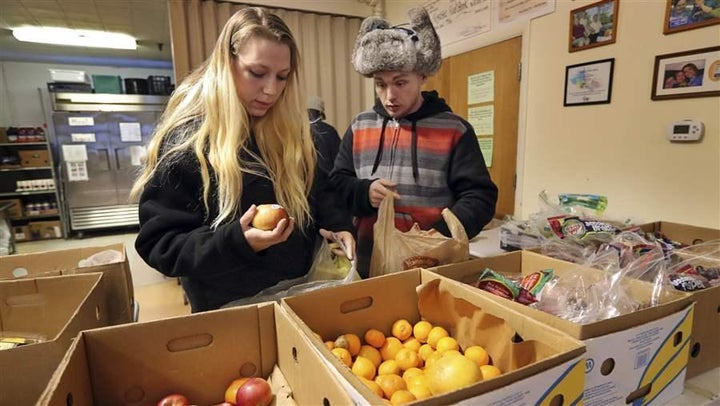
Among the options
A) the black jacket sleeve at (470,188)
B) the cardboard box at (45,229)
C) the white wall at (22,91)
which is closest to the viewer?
the black jacket sleeve at (470,188)

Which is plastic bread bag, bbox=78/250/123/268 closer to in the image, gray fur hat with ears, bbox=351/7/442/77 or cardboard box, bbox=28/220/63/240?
gray fur hat with ears, bbox=351/7/442/77

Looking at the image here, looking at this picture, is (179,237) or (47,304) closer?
(179,237)

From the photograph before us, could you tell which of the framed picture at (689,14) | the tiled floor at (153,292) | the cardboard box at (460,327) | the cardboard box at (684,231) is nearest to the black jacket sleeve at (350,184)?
the cardboard box at (460,327)

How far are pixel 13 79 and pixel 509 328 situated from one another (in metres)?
8.04

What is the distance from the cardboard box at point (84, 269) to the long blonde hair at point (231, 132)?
44 centimetres

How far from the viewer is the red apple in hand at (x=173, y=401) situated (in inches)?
26.7

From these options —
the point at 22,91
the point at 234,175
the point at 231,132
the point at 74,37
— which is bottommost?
the point at 234,175

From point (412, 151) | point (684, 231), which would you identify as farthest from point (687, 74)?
point (412, 151)

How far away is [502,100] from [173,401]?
2.50 metres

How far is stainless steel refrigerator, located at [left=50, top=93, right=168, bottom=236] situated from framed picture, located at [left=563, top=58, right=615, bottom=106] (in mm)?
5205

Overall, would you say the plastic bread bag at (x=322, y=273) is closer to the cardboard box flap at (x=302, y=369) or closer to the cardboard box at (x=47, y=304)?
the cardboard box flap at (x=302, y=369)

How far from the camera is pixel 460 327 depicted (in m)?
0.79

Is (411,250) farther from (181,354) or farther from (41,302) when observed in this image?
(41,302)

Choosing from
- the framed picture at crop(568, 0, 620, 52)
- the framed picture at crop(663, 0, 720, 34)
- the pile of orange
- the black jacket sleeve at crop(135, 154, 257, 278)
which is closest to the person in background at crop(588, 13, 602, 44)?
the framed picture at crop(568, 0, 620, 52)
